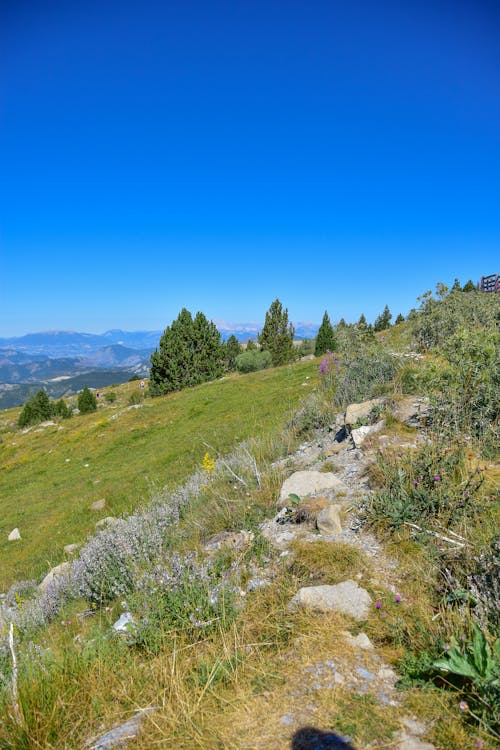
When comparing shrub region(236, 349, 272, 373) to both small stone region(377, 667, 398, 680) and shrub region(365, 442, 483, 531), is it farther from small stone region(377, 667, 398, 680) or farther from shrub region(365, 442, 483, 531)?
small stone region(377, 667, 398, 680)

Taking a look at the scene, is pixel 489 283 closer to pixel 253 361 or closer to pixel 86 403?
pixel 253 361

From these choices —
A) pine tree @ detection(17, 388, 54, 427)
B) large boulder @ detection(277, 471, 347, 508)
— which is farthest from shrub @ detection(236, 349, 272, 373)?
large boulder @ detection(277, 471, 347, 508)

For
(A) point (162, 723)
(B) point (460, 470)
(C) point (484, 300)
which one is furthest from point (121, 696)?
(C) point (484, 300)

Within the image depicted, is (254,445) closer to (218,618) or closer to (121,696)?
(218,618)

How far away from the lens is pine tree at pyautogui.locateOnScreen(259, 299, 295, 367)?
5153 centimetres

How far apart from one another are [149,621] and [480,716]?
90.4 inches

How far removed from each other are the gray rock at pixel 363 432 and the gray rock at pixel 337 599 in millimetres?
3306

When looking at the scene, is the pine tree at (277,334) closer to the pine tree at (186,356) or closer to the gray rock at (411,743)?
the pine tree at (186,356)

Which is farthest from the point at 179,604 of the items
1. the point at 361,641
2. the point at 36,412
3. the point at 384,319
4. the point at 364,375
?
the point at 384,319

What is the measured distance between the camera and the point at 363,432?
636 cm

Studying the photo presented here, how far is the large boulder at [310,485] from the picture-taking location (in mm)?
5066

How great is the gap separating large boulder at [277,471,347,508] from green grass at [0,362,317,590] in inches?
127

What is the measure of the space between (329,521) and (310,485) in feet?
3.74

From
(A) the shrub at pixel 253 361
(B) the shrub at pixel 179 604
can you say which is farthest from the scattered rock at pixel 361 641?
(A) the shrub at pixel 253 361
